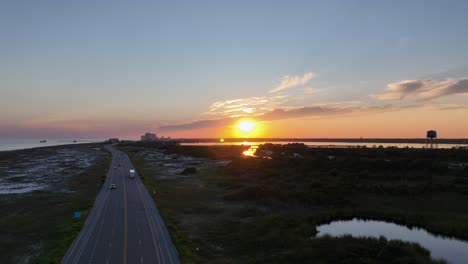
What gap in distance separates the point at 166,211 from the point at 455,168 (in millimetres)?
90789

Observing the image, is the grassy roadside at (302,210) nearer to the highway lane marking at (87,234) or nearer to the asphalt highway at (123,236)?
the asphalt highway at (123,236)

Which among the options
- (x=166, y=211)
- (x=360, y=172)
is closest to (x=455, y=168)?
(x=360, y=172)

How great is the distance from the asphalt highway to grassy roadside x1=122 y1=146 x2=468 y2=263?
2160 millimetres

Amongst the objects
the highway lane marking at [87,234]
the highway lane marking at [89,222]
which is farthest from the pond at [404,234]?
the highway lane marking at [89,222]

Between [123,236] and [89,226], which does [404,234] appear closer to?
[123,236]

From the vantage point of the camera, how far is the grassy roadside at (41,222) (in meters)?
36.3

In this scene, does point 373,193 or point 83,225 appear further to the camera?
point 373,193

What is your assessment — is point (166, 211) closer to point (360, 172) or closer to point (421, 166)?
point (360, 172)

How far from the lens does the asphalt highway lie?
111 feet

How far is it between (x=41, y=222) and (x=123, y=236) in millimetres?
18777

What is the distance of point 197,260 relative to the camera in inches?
1326

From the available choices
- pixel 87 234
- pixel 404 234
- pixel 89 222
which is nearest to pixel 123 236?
pixel 87 234

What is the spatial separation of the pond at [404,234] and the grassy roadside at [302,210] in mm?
1995

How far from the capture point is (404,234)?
45875 mm
